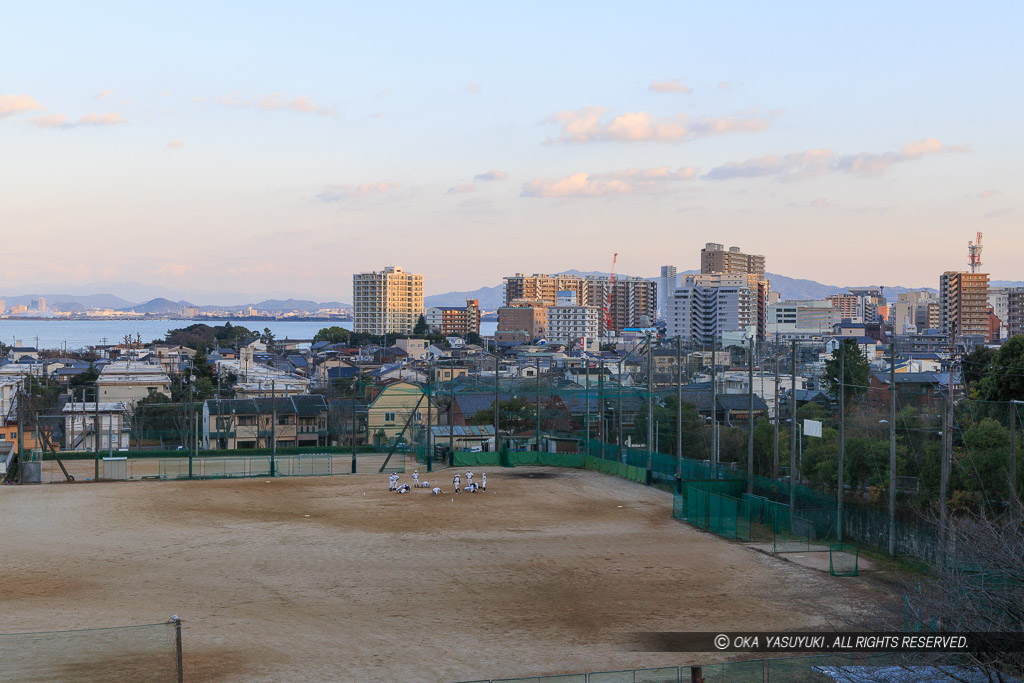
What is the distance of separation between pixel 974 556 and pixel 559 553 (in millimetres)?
10003

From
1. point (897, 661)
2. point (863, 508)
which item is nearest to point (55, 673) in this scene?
point (897, 661)

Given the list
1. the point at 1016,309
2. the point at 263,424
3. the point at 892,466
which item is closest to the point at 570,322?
the point at 1016,309

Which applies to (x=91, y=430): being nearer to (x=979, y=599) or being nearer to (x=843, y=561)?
(x=843, y=561)

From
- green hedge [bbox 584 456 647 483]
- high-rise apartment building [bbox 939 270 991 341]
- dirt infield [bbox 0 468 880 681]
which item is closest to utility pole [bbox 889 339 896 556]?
dirt infield [bbox 0 468 880 681]

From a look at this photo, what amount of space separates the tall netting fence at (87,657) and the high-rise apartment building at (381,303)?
180468mm

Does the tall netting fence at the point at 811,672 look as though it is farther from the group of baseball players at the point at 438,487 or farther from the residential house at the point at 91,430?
the residential house at the point at 91,430

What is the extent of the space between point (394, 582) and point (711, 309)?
15620 centimetres

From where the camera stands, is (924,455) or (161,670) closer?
(161,670)

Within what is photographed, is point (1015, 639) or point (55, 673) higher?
point (1015, 639)

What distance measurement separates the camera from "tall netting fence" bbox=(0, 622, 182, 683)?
37.2ft

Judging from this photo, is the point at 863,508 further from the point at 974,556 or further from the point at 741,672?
the point at 741,672

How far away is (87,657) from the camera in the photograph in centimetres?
1162

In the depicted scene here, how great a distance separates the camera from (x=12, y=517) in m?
24.5

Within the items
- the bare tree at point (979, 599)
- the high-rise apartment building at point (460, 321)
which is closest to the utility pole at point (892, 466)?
the bare tree at point (979, 599)
